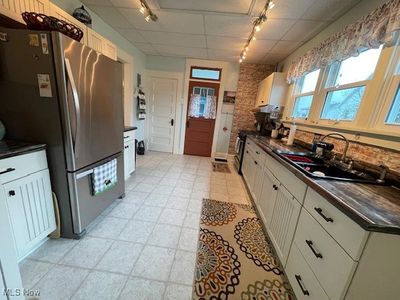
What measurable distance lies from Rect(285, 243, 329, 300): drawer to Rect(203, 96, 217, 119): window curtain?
386cm

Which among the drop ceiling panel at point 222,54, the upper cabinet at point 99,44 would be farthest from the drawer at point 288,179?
the drop ceiling panel at point 222,54

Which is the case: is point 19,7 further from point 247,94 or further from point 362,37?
point 247,94

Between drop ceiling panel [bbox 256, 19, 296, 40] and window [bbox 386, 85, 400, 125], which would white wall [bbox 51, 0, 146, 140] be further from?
window [bbox 386, 85, 400, 125]

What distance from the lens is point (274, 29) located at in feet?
8.43

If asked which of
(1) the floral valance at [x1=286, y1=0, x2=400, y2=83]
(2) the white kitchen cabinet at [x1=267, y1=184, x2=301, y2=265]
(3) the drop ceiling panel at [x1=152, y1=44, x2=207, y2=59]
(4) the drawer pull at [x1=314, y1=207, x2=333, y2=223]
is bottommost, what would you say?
(2) the white kitchen cabinet at [x1=267, y1=184, x2=301, y2=265]

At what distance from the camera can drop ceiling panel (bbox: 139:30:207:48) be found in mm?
3123

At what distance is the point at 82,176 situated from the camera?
5.39ft

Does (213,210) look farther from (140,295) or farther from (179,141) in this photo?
(179,141)

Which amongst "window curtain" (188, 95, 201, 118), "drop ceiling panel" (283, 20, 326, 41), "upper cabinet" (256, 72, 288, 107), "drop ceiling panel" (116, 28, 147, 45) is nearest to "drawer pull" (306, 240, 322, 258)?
"drop ceiling panel" (283, 20, 326, 41)

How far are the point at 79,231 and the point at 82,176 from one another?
536 millimetres

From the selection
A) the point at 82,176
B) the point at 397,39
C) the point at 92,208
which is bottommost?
the point at 92,208

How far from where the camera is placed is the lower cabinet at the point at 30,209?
1.27 metres

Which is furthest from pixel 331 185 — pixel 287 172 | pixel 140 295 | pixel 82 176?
pixel 82 176

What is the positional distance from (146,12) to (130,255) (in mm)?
2800
